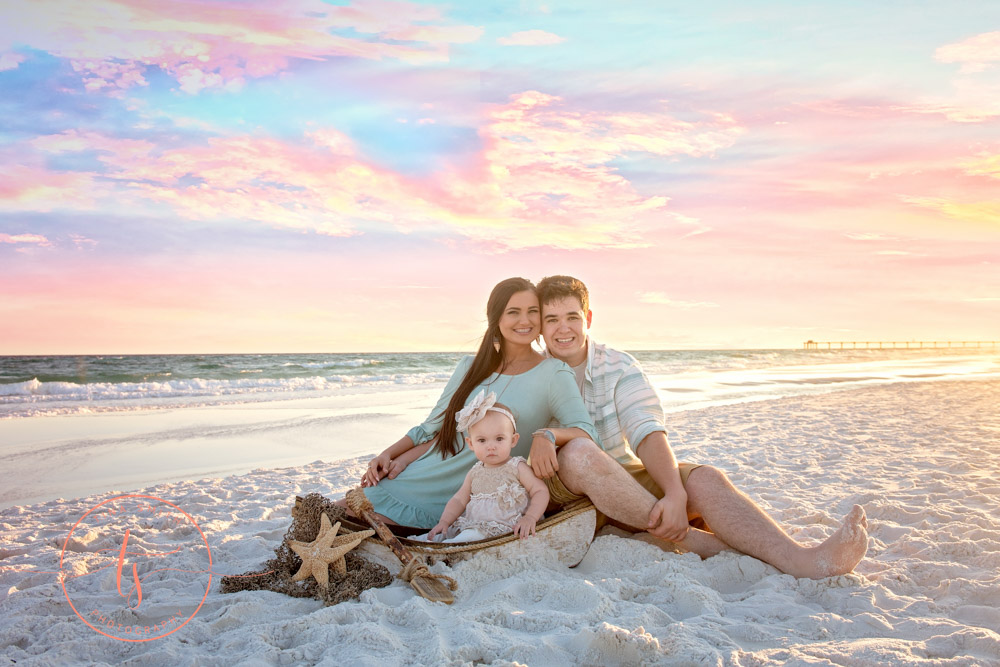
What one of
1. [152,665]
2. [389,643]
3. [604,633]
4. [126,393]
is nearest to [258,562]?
[152,665]

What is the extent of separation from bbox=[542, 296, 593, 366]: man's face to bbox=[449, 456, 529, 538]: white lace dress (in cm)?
87

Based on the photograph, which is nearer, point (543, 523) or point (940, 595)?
point (940, 595)

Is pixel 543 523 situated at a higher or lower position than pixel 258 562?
higher

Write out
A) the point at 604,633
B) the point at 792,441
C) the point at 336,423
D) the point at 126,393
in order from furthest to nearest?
the point at 126,393
the point at 336,423
the point at 792,441
the point at 604,633

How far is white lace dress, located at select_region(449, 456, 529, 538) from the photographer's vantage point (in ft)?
11.7

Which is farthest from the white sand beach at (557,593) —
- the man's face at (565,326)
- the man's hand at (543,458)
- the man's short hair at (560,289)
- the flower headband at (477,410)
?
the man's short hair at (560,289)

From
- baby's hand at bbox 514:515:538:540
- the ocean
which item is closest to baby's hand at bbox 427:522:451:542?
baby's hand at bbox 514:515:538:540

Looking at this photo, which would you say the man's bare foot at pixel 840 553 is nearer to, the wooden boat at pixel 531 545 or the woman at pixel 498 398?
the wooden boat at pixel 531 545

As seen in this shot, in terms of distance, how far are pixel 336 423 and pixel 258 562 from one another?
7390 millimetres

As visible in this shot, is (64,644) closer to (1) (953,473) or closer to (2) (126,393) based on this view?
(1) (953,473)

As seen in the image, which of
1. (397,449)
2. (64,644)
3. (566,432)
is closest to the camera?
(64,644)

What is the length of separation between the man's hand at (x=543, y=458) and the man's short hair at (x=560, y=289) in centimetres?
99

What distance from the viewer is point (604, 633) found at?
8.22 ft

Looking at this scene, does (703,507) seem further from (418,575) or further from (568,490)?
(418,575)
